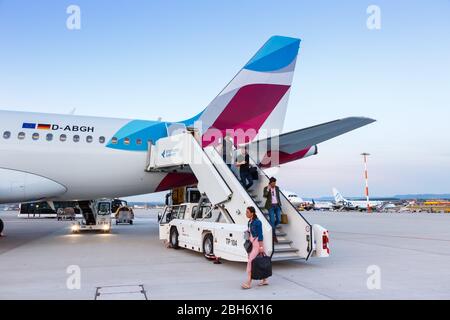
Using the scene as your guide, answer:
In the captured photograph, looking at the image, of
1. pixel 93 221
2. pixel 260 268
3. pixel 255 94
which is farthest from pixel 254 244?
pixel 93 221

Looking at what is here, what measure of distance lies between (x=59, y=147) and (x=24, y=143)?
1.10 metres

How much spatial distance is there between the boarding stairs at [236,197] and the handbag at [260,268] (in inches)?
58.0

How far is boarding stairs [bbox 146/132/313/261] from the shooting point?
969cm

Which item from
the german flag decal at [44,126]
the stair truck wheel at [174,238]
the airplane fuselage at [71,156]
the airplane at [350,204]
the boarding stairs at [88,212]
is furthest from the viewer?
the airplane at [350,204]

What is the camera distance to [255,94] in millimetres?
15625

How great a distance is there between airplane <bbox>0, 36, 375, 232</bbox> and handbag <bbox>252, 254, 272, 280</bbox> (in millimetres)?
4460

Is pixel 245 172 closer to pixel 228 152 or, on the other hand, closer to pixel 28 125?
pixel 228 152

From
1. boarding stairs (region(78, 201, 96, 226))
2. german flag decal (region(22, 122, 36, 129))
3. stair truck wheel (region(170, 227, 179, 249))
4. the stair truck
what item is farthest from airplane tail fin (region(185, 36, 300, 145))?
boarding stairs (region(78, 201, 96, 226))

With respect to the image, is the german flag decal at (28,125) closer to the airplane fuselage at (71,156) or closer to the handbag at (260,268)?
the airplane fuselage at (71,156)

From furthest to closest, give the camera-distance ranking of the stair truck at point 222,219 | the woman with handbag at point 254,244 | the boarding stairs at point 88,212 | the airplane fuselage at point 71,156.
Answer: the boarding stairs at point 88,212, the airplane fuselage at point 71,156, the stair truck at point 222,219, the woman with handbag at point 254,244

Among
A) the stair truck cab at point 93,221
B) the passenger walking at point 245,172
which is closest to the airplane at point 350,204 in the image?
the stair truck cab at point 93,221

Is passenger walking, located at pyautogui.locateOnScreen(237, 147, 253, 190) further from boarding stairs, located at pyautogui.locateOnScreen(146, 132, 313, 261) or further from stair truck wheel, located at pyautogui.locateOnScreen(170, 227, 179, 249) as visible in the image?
stair truck wheel, located at pyautogui.locateOnScreen(170, 227, 179, 249)

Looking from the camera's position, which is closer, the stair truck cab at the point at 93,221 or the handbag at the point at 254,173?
the handbag at the point at 254,173

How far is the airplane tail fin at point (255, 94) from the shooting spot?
15477 mm
